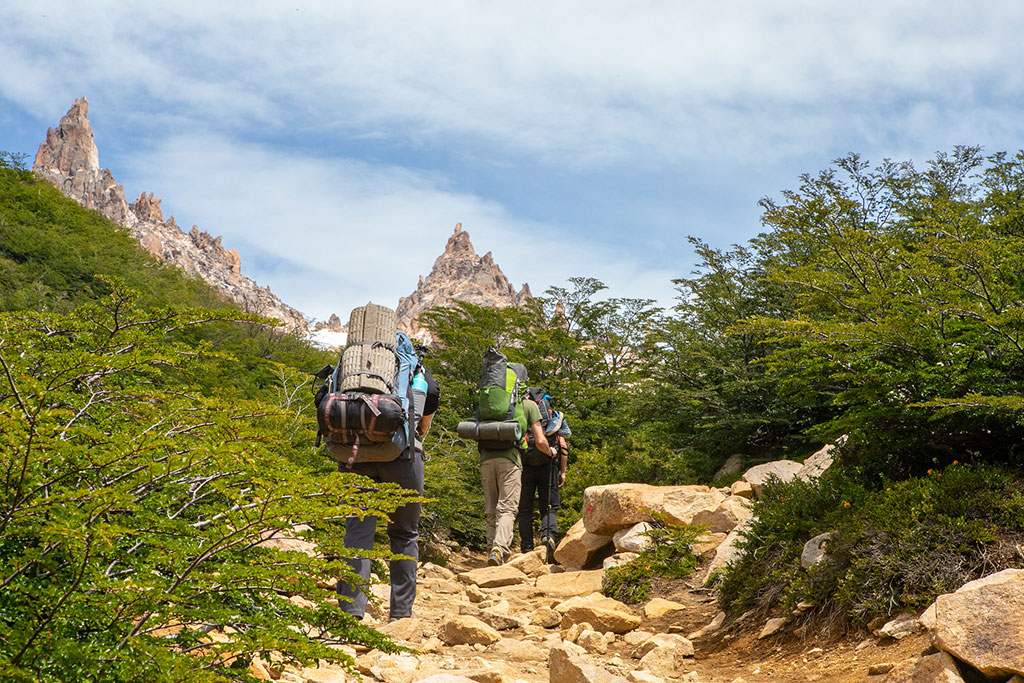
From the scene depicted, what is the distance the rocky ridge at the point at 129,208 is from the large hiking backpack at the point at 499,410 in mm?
116387

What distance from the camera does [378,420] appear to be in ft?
13.6

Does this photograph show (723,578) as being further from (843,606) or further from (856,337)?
(856,337)

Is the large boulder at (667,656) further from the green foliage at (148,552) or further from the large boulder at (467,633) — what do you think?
the green foliage at (148,552)

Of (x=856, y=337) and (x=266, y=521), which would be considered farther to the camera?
(x=856, y=337)

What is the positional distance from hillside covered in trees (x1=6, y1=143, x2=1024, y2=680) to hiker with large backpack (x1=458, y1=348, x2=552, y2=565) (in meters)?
1.31

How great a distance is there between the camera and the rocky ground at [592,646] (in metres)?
3.49

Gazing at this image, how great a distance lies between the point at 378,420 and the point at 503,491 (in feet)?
12.1

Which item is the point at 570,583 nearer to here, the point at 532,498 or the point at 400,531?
the point at 532,498

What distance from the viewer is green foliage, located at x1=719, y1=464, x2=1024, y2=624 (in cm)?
391

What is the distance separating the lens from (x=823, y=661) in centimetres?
396

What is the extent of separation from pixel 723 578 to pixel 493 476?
2.67m

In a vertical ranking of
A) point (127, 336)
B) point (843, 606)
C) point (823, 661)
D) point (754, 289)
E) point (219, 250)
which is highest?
point (219, 250)

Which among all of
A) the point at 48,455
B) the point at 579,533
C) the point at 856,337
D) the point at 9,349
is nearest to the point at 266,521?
the point at 48,455

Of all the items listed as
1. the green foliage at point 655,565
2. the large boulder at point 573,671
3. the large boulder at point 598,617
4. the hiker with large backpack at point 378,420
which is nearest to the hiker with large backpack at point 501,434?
the green foliage at point 655,565
